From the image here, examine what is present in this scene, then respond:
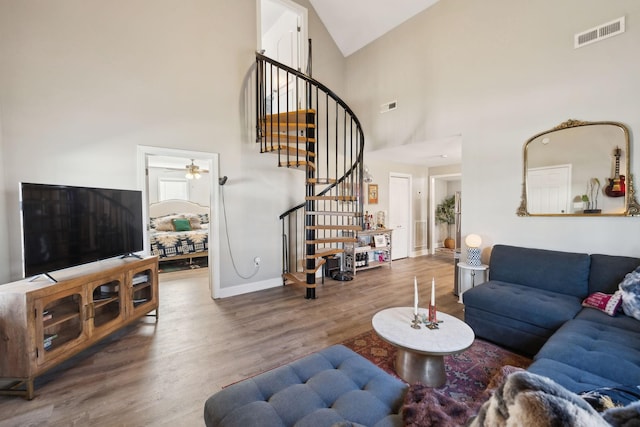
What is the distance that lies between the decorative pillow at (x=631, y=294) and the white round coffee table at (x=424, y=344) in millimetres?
1298

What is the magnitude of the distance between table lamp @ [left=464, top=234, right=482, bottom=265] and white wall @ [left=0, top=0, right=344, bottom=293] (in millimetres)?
2721

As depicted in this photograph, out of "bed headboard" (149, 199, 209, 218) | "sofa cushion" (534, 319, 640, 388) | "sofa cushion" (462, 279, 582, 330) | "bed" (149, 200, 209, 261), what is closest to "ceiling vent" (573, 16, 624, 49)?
"sofa cushion" (462, 279, 582, 330)

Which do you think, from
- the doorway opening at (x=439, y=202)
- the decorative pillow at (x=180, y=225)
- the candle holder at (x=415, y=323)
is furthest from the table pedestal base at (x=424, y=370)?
the decorative pillow at (x=180, y=225)

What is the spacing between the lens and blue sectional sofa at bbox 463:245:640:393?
1.46 metres

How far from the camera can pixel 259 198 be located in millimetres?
4152

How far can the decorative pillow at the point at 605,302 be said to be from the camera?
6.97 feet

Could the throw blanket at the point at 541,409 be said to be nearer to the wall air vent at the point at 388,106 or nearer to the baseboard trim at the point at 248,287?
the baseboard trim at the point at 248,287

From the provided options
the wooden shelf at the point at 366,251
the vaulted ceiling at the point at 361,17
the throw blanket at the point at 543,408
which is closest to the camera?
the throw blanket at the point at 543,408

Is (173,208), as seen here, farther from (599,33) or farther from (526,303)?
(599,33)

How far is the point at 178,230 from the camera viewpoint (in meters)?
6.52

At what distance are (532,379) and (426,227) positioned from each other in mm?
6926

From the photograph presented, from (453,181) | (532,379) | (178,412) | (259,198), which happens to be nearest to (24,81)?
(259,198)

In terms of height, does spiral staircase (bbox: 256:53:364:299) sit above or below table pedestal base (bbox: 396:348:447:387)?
above

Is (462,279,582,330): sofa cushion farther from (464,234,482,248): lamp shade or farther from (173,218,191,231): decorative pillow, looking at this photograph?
(173,218,191,231): decorative pillow
